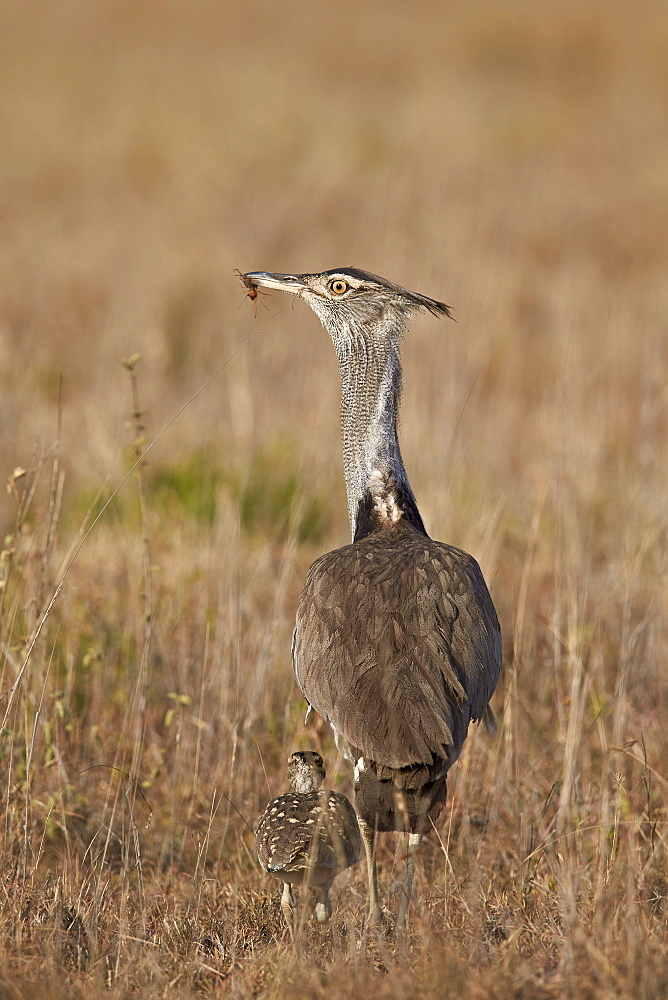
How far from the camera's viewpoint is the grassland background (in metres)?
2.98

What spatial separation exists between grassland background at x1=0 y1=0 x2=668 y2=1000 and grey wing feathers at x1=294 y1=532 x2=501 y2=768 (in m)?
0.45

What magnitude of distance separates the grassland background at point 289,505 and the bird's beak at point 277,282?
0.20m

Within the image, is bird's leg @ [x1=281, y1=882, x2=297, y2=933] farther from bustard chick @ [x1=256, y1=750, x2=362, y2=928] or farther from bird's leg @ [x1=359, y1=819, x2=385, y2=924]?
bird's leg @ [x1=359, y1=819, x2=385, y2=924]

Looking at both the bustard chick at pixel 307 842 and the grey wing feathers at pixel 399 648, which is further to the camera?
the bustard chick at pixel 307 842

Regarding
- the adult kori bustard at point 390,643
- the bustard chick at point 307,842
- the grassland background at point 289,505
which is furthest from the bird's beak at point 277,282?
the bustard chick at point 307,842

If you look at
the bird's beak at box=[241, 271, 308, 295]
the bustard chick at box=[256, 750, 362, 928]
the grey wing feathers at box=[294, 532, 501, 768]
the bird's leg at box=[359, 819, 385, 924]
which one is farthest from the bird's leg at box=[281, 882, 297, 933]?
the bird's beak at box=[241, 271, 308, 295]

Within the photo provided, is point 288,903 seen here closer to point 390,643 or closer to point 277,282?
point 390,643

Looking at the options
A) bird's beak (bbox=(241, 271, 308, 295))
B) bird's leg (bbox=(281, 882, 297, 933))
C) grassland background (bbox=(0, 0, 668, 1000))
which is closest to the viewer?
grassland background (bbox=(0, 0, 668, 1000))

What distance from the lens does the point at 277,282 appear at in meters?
3.67

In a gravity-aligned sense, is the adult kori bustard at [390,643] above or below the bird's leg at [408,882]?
above

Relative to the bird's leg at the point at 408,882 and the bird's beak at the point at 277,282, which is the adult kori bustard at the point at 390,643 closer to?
the bird's leg at the point at 408,882

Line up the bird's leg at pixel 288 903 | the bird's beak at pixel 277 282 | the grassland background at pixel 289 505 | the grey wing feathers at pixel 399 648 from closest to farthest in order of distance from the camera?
the grey wing feathers at pixel 399 648 < the grassland background at pixel 289 505 < the bird's leg at pixel 288 903 < the bird's beak at pixel 277 282

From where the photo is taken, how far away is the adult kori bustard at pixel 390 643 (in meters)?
2.86

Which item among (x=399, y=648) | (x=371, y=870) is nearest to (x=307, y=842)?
(x=371, y=870)
